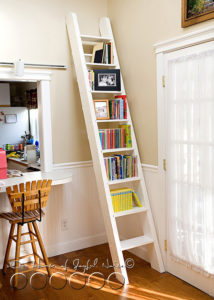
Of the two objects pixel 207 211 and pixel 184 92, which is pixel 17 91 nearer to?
pixel 184 92

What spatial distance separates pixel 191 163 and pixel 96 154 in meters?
0.93

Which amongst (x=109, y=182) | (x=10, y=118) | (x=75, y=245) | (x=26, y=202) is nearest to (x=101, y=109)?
(x=109, y=182)

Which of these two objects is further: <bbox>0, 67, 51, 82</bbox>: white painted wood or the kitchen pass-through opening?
the kitchen pass-through opening

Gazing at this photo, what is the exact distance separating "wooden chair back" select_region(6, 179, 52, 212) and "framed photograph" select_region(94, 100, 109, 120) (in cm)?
83

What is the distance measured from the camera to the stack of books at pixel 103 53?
11.4 feet

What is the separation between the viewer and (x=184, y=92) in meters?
2.77

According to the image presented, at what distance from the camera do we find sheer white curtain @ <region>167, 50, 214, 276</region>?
258 cm

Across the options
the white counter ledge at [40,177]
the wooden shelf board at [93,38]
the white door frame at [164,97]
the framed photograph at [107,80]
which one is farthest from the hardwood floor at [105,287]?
the wooden shelf board at [93,38]

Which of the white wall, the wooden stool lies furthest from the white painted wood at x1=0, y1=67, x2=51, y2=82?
the white wall

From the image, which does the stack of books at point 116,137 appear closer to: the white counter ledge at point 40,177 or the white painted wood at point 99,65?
the white counter ledge at point 40,177

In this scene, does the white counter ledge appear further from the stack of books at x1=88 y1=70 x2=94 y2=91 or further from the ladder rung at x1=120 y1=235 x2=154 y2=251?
the stack of books at x1=88 y1=70 x2=94 y2=91

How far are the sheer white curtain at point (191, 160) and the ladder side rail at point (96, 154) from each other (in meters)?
0.53

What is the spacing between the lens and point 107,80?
132 inches

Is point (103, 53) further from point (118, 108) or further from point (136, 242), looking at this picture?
point (136, 242)
